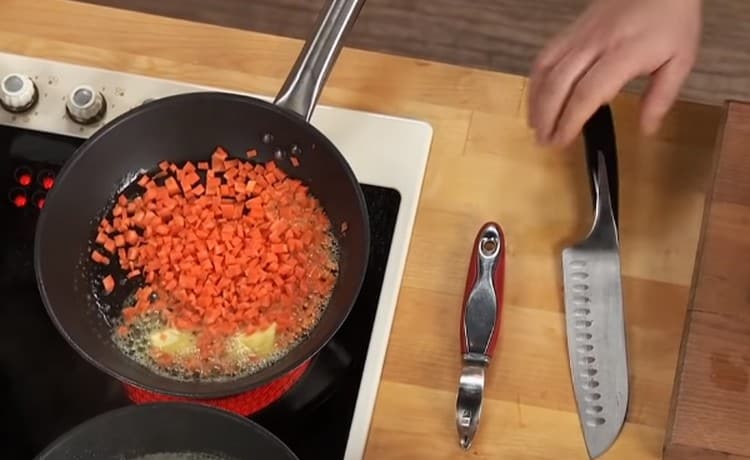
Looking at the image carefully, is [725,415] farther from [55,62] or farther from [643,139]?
[55,62]

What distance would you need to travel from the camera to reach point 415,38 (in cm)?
122

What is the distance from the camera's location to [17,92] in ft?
2.97

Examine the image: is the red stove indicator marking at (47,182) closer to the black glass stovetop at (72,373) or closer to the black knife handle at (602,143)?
the black glass stovetop at (72,373)

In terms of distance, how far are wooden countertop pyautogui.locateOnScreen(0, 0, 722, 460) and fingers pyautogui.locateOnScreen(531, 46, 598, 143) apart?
13 centimetres

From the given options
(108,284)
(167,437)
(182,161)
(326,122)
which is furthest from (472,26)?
(167,437)

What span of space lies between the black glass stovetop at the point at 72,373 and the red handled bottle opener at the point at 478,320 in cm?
8

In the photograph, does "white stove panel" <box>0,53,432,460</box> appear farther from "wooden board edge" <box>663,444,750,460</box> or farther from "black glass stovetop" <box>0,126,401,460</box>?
"wooden board edge" <box>663,444,750,460</box>

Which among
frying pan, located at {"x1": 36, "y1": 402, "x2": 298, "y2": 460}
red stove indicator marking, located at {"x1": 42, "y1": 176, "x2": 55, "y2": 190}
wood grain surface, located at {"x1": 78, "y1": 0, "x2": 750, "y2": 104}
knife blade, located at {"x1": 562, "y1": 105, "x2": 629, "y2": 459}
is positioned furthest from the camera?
wood grain surface, located at {"x1": 78, "y1": 0, "x2": 750, "y2": 104}

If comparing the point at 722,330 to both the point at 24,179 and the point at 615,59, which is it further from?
the point at 24,179

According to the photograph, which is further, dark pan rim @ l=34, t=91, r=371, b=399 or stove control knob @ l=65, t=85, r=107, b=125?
stove control knob @ l=65, t=85, r=107, b=125

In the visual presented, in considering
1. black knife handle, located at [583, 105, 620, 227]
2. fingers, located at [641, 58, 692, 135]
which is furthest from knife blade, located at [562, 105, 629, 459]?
fingers, located at [641, 58, 692, 135]

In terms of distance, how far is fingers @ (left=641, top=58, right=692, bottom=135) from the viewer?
739 mm

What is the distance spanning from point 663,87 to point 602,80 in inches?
1.9

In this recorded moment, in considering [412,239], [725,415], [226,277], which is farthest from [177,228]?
[725,415]
